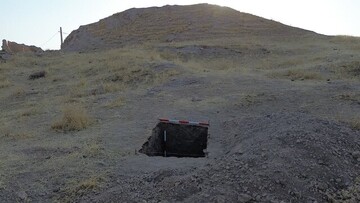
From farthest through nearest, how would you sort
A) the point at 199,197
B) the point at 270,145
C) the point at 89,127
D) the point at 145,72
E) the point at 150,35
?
the point at 150,35 < the point at 145,72 < the point at 89,127 < the point at 270,145 < the point at 199,197

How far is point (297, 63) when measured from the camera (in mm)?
14867

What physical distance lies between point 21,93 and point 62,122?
5.37 meters

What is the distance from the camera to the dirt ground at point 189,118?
502 cm

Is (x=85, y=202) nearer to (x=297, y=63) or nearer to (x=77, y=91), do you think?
(x=77, y=91)

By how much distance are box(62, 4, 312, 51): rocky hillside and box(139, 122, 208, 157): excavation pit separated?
605 inches

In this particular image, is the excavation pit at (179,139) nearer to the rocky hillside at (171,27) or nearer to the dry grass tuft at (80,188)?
the dry grass tuft at (80,188)

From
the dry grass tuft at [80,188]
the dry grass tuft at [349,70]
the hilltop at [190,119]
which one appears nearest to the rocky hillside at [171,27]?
the hilltop at [190,119]

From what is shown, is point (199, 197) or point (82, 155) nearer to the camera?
point (199, 197)

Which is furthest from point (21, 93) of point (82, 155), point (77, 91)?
point (82, 155)

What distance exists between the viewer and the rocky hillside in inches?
950

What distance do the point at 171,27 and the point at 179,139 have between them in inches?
700

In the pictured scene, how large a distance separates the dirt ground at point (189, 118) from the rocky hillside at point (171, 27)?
723cm

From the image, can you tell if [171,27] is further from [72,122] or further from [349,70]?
[72,122]

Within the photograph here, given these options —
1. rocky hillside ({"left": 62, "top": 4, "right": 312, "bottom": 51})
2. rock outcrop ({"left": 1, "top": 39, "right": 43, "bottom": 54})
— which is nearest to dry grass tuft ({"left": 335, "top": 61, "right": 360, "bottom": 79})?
rocky hillside ({"left": 62, "top": 4, "right": 312, "bottom": 51})
